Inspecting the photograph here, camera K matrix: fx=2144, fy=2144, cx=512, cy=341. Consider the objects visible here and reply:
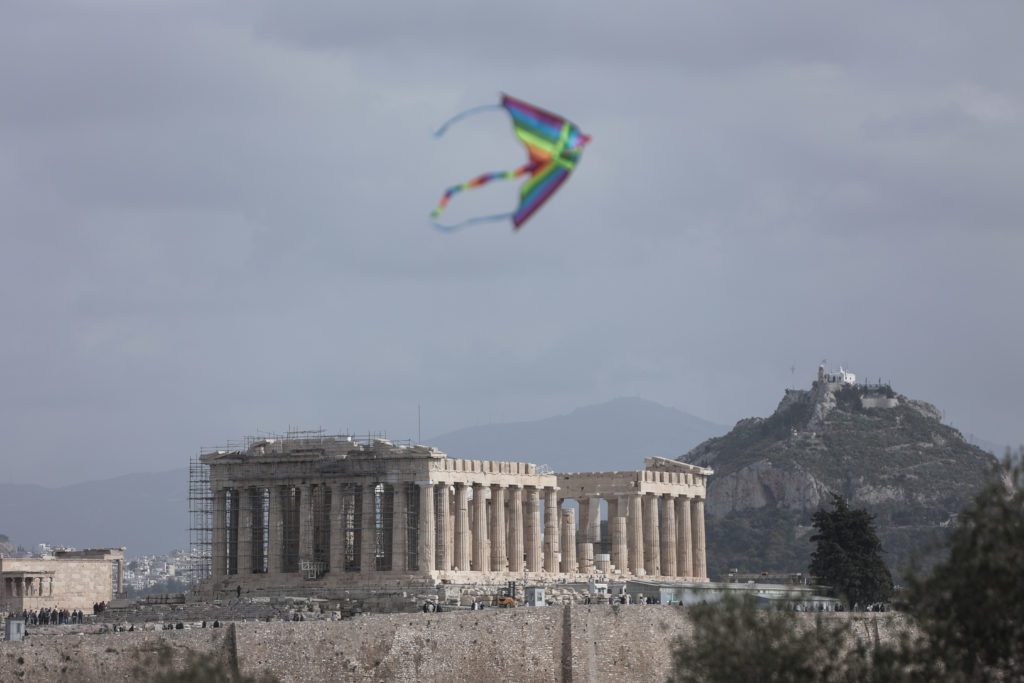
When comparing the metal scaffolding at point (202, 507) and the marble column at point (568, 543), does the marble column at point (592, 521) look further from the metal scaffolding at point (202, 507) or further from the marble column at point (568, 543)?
the metal scaffolding at point (202, 507)

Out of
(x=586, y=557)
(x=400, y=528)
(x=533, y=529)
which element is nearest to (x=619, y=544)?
(x=586, y=557)

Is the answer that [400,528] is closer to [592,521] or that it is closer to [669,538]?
[592,521]

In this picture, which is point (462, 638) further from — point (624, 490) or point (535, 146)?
point (535, 146)

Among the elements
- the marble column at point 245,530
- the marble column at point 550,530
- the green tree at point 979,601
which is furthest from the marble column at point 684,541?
the green tree at point 979,601

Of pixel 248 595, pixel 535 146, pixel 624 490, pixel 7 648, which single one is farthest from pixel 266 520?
pixel 535 146

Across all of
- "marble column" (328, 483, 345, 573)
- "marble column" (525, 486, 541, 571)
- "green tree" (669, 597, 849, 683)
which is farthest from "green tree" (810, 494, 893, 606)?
"green tree" (669, 597, 849, 683)

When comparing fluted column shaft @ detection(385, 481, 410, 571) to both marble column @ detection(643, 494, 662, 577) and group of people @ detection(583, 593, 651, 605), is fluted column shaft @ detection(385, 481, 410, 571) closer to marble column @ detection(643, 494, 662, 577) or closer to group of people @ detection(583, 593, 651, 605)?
group of people @ detection(583, 593, 651, 605)
